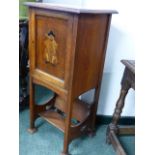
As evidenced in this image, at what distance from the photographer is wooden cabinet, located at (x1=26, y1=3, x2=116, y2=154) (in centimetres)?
113

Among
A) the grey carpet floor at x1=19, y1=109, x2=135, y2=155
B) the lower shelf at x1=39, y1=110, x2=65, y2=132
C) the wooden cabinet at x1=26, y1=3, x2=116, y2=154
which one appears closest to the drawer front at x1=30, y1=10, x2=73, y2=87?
the wooden cabinet at x1=26, y1=3, x2=116, y2=154

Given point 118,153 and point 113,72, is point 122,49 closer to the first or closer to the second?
point 113,72

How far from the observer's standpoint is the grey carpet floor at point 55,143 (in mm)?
1539

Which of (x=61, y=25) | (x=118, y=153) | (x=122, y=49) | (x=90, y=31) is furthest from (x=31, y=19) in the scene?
(x=118, y=153)

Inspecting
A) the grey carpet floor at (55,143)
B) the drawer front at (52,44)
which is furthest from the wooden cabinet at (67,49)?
the grey carpet floor at (55,143)

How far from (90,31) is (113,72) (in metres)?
0.58

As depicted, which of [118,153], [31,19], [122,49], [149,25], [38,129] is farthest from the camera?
[38,129]

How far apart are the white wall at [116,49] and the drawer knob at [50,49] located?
1.52 feet

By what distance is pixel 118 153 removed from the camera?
1441 millimetres

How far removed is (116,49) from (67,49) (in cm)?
58

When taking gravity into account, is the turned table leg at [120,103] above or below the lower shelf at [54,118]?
above

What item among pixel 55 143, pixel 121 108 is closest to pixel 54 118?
pixel 55 143

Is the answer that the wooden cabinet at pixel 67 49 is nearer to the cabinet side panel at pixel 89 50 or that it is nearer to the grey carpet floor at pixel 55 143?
the cabinet side panel at pixel 89 50
